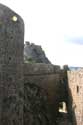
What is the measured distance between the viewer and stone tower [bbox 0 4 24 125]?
1873 cm

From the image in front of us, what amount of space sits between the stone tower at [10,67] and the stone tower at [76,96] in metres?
5.54

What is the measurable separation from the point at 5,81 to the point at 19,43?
2550 millimetres

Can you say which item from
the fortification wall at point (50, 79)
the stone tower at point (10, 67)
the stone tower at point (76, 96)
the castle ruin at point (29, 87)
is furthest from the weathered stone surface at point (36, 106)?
the stone tower at point (10, 67)

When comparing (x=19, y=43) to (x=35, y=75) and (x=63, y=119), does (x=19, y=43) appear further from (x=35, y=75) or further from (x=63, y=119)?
(x=63, y=119)

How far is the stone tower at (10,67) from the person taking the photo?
18.7m

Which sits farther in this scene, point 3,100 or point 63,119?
point 63,119

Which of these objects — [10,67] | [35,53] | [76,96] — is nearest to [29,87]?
[76,96]

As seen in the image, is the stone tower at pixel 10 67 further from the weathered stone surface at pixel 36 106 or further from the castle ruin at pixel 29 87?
the weathered stone surface at pixel 36 106

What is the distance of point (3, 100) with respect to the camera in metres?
18.7

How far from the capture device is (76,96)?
2398cm

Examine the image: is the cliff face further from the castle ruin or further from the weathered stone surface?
the weathered stone surface

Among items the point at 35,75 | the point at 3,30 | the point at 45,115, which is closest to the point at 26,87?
the point at 35,75

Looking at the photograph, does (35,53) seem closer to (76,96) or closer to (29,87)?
(29,87)

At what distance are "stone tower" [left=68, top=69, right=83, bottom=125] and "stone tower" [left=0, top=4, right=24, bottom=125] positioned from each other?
554 cm
